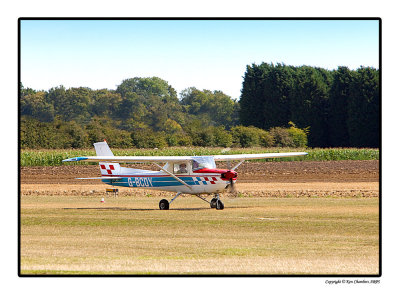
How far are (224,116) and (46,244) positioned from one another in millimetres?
56150

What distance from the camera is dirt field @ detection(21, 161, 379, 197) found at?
35469mm

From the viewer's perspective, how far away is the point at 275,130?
1982 inches

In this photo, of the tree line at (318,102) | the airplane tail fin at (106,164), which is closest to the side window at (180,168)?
the airplane tail fin at (106,164)

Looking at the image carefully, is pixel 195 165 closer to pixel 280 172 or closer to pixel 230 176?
→ pixel 230 176

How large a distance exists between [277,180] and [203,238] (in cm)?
2429

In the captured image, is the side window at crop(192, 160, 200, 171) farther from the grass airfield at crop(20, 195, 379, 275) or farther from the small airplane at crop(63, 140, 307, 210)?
the grass airfield at crop(20, 195, 379, 275)

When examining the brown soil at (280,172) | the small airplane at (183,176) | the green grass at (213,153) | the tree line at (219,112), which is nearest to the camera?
the small airplane at (183,176)

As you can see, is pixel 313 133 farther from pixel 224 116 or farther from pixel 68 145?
pixel 224 116

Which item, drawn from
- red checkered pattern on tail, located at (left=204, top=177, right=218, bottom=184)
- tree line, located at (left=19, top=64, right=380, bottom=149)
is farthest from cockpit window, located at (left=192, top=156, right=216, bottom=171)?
tree line, located at (left=19, top=64, right=380, bottom=149)

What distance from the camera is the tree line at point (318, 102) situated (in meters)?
33.8

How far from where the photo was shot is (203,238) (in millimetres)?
19438

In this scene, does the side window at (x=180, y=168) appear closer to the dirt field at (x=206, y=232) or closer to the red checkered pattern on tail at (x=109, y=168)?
the dirt field at (x=206, y=232)

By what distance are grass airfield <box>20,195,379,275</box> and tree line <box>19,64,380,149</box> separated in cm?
312

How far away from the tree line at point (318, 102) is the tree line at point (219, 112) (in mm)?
57
